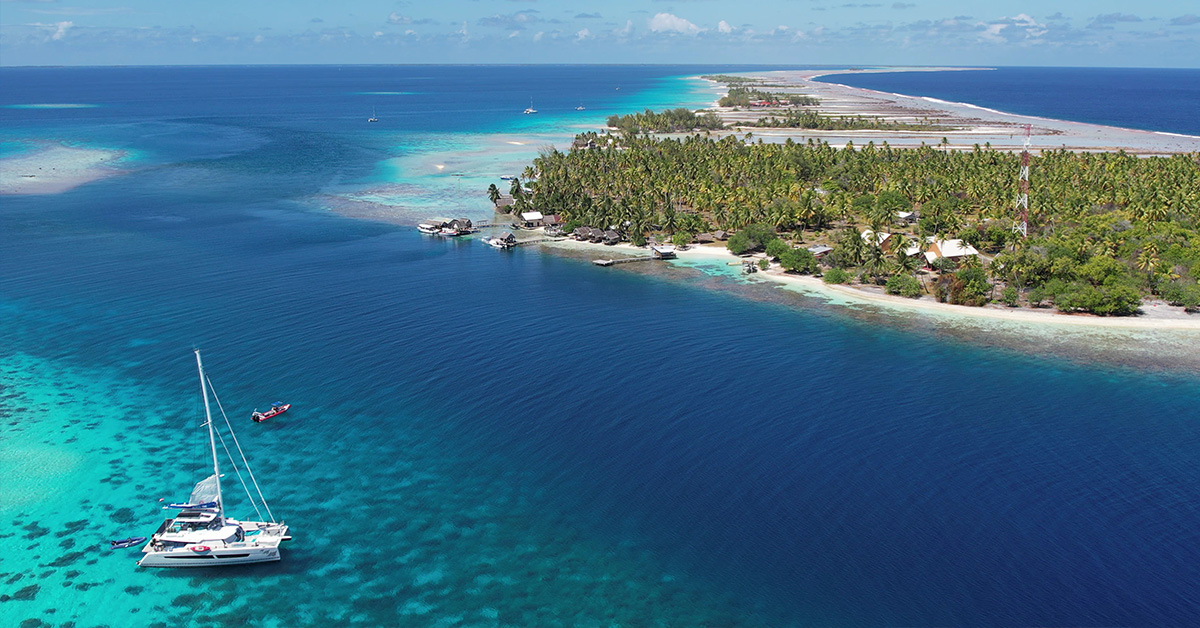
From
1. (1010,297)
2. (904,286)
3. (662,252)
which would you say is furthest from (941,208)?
(662,252)

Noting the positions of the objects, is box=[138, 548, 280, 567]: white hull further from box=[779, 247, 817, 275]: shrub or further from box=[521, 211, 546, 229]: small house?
box=[521, 211, 546, 229]: small house

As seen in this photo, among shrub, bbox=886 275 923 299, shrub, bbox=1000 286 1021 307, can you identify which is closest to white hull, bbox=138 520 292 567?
shrub, bbox=886 275 923 299

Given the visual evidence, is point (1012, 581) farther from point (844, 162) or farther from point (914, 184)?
point (844, 162)

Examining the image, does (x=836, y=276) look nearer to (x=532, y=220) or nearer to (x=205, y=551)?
(x=532, y=220)

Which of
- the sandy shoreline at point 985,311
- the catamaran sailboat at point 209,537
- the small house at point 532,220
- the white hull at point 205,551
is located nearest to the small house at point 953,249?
the sandy shoreline at point 985,311

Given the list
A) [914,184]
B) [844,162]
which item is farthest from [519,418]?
[844,162]
